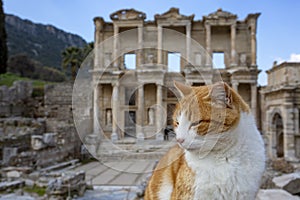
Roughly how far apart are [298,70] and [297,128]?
2.86 meters

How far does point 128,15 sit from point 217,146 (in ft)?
65.0

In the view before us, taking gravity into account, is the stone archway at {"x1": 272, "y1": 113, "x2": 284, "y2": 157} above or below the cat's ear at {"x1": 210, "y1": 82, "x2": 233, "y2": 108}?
below

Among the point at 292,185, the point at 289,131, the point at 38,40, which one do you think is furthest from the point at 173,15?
the point at 38,40

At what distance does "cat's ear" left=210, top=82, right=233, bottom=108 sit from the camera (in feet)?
4.96

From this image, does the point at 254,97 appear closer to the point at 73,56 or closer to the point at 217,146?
the point at 217,146

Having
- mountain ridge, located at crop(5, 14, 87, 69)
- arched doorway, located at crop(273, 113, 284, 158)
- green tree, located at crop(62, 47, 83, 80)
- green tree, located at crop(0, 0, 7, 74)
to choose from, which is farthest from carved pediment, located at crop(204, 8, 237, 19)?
mountain ridge, located at crop(5, 14, 87, 69)

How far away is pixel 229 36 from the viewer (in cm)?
2161

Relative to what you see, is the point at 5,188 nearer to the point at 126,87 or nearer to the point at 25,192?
the point at 25,192

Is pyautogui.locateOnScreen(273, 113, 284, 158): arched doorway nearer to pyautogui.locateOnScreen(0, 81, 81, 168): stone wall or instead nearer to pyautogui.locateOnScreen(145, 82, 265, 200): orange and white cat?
pyautogui.locateOnScreen(0, 81, 81, 168): stone wall

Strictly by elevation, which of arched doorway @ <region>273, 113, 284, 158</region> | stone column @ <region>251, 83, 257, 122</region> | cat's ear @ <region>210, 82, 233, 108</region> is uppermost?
stone column @ <region>251, 83, 257, 122</region>

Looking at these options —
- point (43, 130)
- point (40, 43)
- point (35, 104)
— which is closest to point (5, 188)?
point (43, 130)

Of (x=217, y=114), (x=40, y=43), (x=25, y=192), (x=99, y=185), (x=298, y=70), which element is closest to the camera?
(x=217, y=114)

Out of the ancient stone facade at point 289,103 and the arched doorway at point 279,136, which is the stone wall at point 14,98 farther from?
the arched doorway at point 279,136

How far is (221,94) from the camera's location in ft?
5.02
